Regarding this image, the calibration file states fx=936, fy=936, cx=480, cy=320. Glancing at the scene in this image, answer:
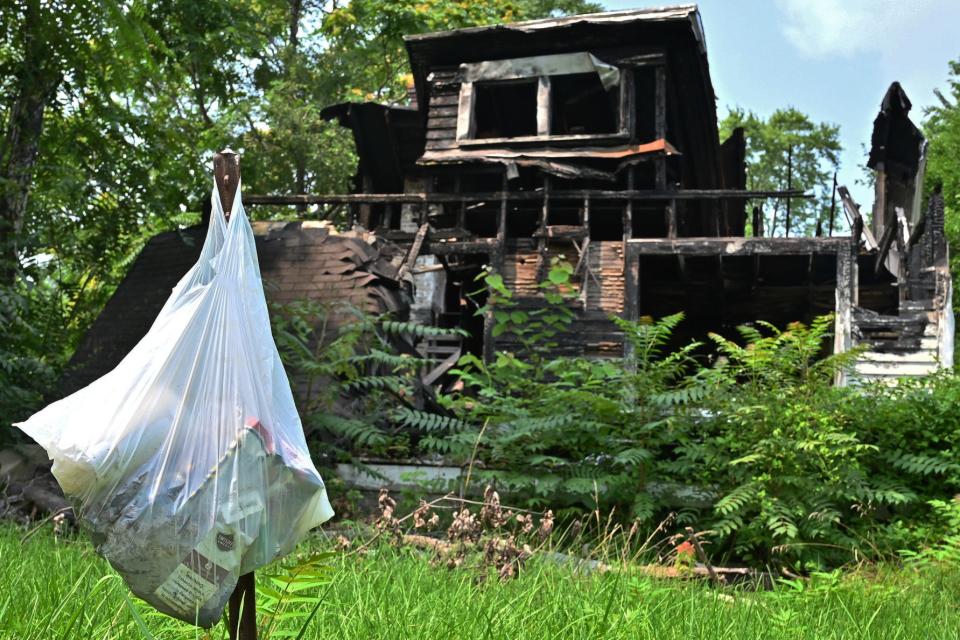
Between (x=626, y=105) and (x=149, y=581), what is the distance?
14.4m

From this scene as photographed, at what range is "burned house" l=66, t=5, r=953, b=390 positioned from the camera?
11797 millimetres

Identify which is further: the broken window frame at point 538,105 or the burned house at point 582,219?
the broken window frame at point 538,105

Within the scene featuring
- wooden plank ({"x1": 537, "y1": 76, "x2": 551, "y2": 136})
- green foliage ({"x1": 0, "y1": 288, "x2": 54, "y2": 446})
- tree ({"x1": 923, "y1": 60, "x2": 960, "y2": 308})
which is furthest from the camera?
tree ({"x1": 923, "y1": 60, "x2": 960, "y2": 308})

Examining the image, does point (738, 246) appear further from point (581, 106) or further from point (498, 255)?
point (581, 106)

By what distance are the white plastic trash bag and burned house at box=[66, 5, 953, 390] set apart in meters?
8.60

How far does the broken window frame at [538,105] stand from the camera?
1523 cm

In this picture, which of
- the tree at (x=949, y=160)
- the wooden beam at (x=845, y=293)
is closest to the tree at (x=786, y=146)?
the tree at (x=949, y=160)

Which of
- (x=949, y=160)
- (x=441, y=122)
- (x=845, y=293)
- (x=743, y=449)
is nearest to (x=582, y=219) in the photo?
(x=441, y=122)

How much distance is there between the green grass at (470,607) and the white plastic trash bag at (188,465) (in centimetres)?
19

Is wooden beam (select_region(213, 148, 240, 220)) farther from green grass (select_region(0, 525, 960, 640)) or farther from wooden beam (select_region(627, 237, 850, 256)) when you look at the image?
wooden beam (select_region(627, 237, 850, 256))

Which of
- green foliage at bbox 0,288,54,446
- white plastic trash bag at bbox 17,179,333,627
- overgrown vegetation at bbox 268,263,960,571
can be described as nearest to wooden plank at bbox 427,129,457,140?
green foliage at bbox 0,288,54,446

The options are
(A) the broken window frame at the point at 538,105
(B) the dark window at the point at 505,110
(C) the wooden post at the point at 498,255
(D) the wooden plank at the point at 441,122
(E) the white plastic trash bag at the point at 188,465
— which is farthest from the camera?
(B) the dark window at the point at 505,110

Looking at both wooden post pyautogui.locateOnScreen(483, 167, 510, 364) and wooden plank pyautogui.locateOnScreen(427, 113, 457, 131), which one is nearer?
wooden post pyautogui.locateOnScreen(483, 167, 510, 364)

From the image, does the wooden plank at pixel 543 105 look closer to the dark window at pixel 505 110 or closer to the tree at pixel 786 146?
the dark window at pixel 505 110
